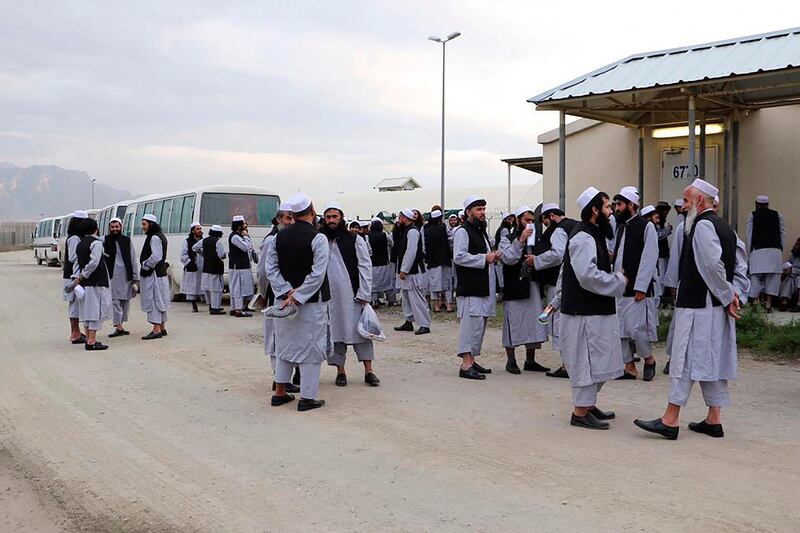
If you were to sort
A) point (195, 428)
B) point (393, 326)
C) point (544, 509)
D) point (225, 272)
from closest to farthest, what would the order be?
point (544, 509)
point (195, 428)
point (393, 326)
point (225, 272)

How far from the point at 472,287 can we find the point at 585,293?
7.05 feet

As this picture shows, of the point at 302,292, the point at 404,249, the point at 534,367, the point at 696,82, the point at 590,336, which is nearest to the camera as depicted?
the point at 590,336

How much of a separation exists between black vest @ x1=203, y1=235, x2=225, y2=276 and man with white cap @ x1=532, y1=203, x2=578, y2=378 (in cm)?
775

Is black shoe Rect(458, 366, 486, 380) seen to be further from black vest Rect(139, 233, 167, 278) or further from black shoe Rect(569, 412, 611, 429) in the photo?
black vest Rect(139, 233, 167, 278)

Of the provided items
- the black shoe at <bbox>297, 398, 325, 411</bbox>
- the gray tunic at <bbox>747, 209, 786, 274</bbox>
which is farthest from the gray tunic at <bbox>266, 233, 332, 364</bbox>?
the gray tunic at <bbox>747, 209, 786, 274</bbox>

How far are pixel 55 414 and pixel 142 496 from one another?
2.44m

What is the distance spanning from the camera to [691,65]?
36.4 feet

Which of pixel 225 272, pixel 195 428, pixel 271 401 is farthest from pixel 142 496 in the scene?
pixel 225 272

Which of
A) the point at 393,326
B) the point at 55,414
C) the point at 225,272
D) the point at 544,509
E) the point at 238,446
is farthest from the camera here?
the point at 225,272

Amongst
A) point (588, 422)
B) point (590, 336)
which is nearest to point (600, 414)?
point (588, 422)

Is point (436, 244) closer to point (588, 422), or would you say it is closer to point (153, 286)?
point (153, 286)

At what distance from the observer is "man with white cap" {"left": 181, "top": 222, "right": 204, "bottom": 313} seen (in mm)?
15070

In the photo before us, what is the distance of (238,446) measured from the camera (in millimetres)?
5371

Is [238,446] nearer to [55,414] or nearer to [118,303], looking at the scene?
[55,414]
